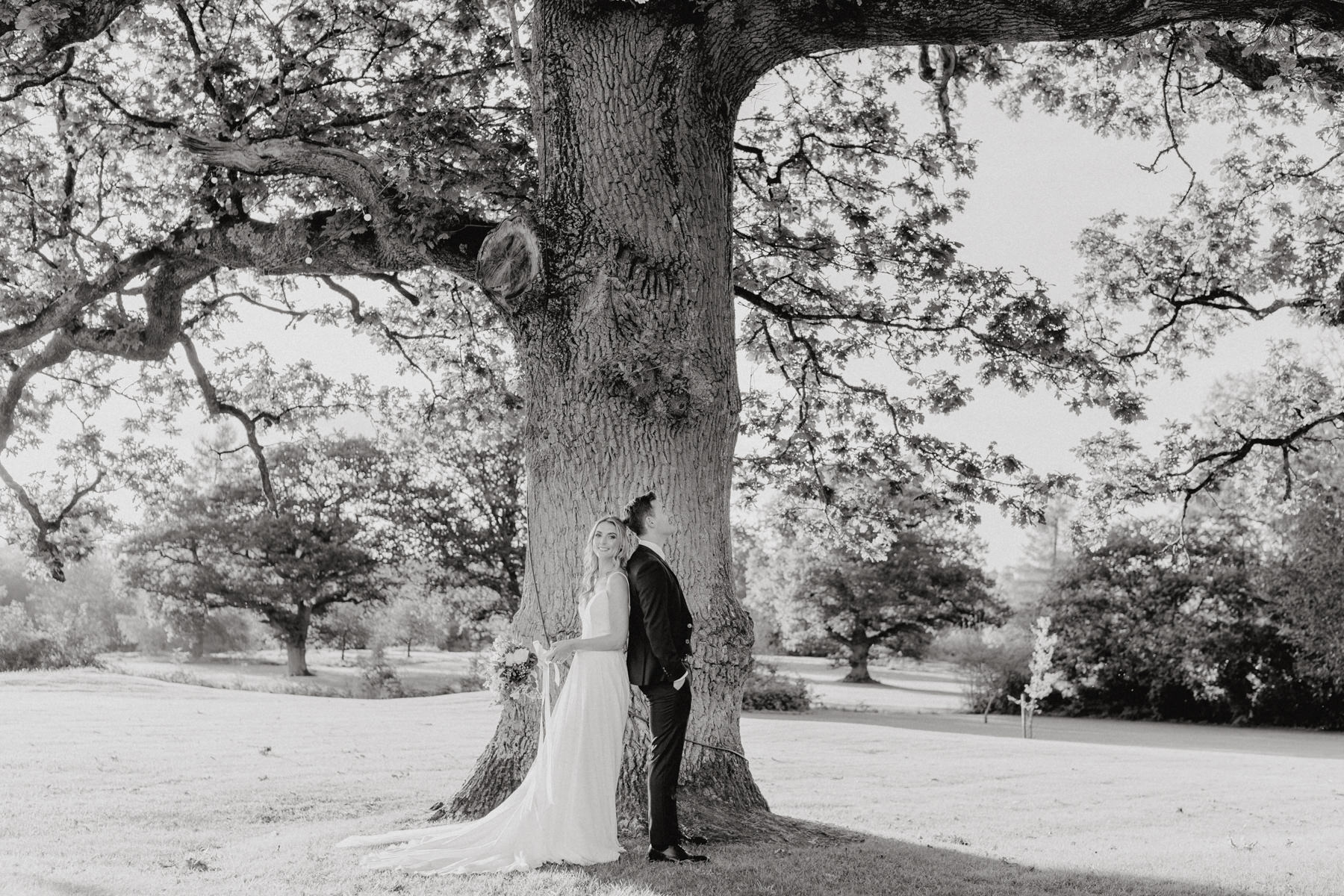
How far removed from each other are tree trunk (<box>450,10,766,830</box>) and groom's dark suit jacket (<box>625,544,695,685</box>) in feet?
2.53

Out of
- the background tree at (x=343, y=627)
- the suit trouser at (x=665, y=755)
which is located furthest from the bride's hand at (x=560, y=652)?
the background tree at (x=343, y=627)

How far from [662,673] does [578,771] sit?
35.5 inches

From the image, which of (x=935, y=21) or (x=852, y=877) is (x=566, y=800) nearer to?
(x=852, y=877)

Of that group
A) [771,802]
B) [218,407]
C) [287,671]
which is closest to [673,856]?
[771,802]

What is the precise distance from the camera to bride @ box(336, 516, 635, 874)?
21.7 ft

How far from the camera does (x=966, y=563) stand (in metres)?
54.8

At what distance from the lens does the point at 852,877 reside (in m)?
6.57

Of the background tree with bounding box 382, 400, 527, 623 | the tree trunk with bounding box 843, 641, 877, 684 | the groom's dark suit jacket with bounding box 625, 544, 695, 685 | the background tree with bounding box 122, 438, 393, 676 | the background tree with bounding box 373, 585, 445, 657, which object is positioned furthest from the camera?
the background tree with bounding box 373, 585, 445, 657

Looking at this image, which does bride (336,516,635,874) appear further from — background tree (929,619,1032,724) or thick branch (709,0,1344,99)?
background tree (929,619,1032,724)

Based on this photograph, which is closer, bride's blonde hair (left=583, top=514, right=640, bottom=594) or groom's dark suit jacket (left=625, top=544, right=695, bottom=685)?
groom's dark suit jacket (left=625, top=544, right=695, bottom=685)

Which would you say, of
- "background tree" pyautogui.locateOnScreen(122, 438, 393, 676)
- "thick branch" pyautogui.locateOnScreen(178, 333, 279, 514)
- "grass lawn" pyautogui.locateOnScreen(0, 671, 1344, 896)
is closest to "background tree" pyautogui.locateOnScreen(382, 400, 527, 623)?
"background tree" pyautogui.locateOnScreen(122, 438, 393, 676)

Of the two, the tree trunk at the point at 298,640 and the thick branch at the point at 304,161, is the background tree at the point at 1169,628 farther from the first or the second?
the tree trunk at the point at 298,640

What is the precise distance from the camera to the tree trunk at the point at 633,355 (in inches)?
300

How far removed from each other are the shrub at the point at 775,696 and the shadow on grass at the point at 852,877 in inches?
868
